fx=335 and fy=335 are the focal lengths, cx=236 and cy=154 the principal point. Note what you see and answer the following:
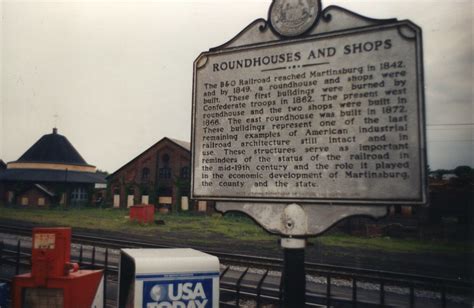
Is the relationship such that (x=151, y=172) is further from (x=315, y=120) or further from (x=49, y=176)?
(x=315, y=120)

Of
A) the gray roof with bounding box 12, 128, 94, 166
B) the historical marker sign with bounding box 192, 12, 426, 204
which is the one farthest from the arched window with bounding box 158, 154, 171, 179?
the historical marker sign with bounding box 192, 12, 426, 204

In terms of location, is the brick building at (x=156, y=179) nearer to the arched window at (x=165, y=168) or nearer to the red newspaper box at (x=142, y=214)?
the arched window at (x=165, y=168)

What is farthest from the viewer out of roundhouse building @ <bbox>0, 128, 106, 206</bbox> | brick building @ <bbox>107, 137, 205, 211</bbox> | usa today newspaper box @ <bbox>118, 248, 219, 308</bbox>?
roundhouse building @ <bbox>0, 128, 106, 206</bbox>

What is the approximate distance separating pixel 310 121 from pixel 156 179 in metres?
35.8

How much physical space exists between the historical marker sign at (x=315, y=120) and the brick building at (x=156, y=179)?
31.9 meters

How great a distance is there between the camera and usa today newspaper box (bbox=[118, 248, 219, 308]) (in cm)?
313

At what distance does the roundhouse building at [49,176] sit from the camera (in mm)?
43281

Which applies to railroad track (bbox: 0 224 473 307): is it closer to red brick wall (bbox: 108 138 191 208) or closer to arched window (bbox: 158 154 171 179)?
red brick wall (bbox: 108 138 191 208)

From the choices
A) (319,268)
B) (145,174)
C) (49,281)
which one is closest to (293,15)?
(49,281)

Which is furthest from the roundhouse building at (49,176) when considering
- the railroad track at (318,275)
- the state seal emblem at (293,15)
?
the state seal emblem at (293,15)

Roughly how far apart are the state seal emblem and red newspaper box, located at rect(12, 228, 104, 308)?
12.2 feet

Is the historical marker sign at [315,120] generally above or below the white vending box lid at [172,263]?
above

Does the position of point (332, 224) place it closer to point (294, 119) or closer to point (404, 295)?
point (294, 119)

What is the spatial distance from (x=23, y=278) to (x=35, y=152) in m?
56.1
